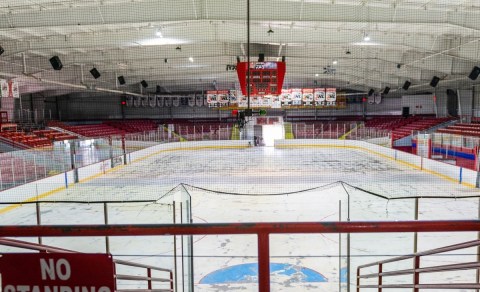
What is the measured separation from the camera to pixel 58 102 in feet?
83.1

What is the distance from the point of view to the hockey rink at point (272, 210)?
14.6 ft

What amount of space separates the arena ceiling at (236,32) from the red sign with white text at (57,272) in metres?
7.30

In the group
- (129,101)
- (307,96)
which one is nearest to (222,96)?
(307,96)

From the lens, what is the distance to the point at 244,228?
1251 mm

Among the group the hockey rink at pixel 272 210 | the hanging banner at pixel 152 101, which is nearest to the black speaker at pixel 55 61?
the hockey rink at pixel 272 210

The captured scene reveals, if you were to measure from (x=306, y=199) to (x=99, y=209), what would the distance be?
4314 mm

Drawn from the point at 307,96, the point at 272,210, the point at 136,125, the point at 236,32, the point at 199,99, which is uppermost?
the point at 236,32

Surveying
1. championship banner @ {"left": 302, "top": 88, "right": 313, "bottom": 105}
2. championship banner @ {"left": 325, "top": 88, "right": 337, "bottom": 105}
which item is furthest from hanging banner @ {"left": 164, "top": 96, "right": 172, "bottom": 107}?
championship banner @ {"left": 325, "top": 88, "right": 337, "bottom": 105}

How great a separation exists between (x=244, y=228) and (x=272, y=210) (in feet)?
20.4

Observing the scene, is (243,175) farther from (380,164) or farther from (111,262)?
(111,262)

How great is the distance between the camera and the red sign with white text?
1.24 meters

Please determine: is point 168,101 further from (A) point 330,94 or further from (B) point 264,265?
(B) point 264,265

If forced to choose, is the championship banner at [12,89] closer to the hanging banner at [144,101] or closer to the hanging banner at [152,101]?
the hanging banner at [144,101]

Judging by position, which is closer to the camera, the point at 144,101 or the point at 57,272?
the point at 57,272
